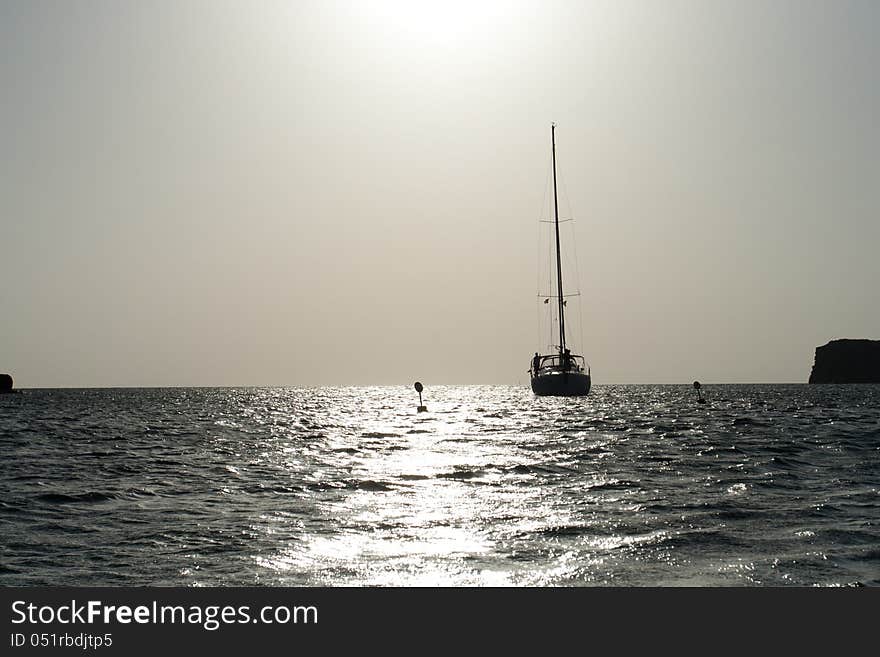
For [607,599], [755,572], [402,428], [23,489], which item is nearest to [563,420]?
[402,428]

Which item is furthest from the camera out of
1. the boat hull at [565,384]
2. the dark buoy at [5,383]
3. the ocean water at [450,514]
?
the dark buoy at [5,383]

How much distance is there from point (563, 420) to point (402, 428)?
12951 mm

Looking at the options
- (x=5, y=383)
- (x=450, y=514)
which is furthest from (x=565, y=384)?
(x=5, y=383)

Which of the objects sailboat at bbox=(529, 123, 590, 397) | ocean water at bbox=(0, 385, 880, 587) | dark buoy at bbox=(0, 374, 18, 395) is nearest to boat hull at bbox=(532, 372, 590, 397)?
sailboat at bbox=(529, 123, 590, 397)

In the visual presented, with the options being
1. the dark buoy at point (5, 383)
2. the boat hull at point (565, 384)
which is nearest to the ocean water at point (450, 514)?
the boat hull at point (565, 384)

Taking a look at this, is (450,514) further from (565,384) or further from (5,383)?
(5,383)

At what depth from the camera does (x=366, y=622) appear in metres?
6.40

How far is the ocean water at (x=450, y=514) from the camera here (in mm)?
13023

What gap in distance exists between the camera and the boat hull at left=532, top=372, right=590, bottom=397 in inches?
4296

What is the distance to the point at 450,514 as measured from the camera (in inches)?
725

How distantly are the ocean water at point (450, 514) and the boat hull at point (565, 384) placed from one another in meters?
70.3

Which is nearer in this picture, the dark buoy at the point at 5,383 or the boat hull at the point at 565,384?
the boat hull at the point at 565,384

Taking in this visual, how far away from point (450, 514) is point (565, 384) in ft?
304

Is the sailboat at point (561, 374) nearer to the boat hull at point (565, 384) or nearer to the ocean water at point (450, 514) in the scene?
the boat hull at point (565, 384)
